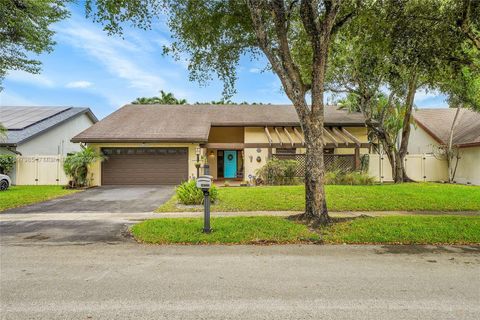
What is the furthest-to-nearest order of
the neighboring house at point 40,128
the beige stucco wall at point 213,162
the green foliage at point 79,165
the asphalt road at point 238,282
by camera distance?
the beige stucco wall at point 213,162
the neighboring house at point 40,128
the green foliage at point 79,165
the asphalt road at point 238,282

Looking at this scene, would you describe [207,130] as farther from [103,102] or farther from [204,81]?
[103,102]

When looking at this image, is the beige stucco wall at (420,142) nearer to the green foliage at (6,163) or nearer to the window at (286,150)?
the window at (286,150)

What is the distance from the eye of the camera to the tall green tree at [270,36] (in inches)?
310

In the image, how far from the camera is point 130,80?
20.1m

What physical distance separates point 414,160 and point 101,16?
19.9 m

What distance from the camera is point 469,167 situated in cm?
1916

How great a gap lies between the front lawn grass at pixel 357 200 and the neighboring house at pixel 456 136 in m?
6.05

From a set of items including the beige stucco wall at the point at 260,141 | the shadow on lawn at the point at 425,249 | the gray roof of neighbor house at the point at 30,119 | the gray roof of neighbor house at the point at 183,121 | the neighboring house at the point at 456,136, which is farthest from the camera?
the beige stucco wall at the point at 260,141

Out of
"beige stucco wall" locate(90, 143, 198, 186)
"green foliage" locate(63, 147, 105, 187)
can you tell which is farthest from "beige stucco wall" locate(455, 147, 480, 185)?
"green foliage" locate(63, 147, 105, 187)

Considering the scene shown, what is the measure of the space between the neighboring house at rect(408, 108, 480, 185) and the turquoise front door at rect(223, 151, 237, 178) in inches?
541

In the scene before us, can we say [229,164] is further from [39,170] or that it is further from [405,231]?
[405,231]

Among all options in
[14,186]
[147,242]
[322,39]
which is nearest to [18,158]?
[14,186]

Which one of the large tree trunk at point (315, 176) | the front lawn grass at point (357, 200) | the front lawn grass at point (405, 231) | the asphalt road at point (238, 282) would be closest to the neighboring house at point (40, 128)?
the front lawn grass at point (357, 200)

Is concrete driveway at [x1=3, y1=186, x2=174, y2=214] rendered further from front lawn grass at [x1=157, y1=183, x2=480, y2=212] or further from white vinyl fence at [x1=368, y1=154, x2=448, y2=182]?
white vinyl fence at [x1=368, y1=154, x2=448, y2=182]
